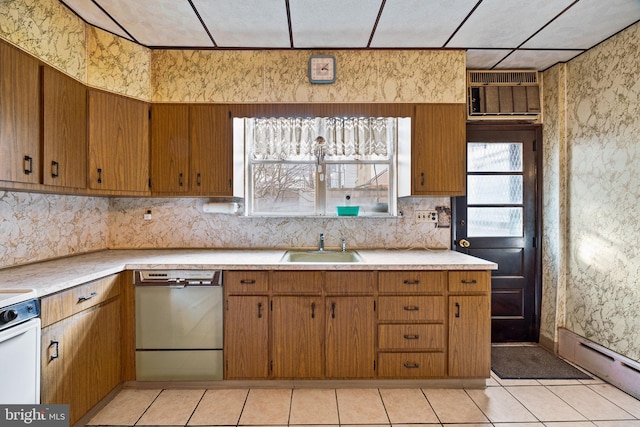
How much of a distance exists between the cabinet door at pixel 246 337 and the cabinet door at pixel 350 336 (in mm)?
456

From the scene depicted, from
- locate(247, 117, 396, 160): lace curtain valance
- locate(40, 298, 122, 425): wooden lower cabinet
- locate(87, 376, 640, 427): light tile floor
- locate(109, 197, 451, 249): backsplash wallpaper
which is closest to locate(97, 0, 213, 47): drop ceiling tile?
locate(247, 117, 396, 160): lace curtain valance

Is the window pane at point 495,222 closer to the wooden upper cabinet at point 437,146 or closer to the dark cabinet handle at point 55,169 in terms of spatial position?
the wooden upper cabinet at point 437,146

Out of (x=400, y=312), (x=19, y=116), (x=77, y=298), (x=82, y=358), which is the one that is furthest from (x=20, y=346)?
(x=400, y=312)

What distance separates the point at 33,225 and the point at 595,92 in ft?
14.4

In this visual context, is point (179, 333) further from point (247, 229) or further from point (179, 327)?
point (247, 229)

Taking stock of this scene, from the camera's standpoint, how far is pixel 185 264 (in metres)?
2.29

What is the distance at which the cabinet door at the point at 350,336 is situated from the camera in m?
2.32

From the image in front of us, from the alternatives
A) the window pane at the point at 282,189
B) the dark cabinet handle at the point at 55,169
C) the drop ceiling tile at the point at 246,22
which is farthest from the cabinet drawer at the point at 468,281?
the dark cabinet handle at the point at 55,169

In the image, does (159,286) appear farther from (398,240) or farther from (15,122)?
(398,240)

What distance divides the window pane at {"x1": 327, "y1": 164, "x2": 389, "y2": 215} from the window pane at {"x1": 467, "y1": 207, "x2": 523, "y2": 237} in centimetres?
87

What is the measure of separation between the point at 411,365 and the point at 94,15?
333 centimetres

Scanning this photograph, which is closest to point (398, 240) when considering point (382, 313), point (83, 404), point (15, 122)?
point (382, 313)

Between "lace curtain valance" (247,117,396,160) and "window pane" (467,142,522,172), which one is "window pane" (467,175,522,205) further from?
"lace curtain valance" (247,117,396,160)

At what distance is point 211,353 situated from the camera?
233 centimetres
